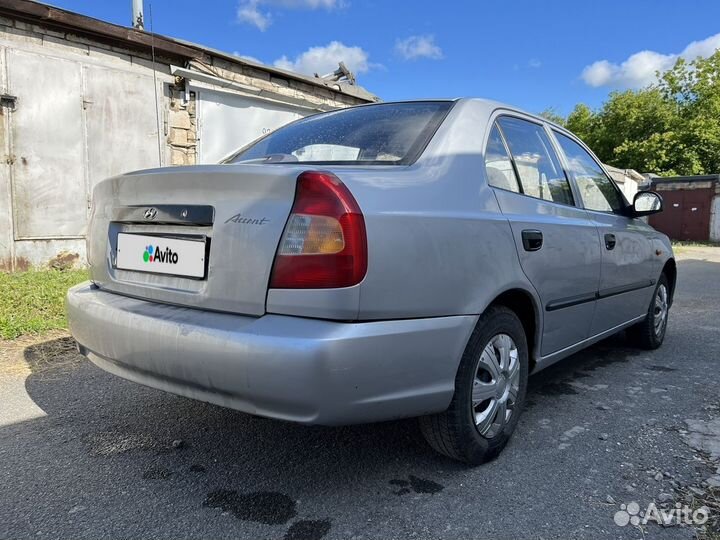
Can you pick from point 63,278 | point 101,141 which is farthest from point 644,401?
point 101,141

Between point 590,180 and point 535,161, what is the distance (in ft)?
2.70

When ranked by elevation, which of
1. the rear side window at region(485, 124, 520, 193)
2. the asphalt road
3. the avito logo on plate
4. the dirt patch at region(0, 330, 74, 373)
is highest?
the rear side window at region(485, 124, 520, 193)

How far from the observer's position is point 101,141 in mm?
7223

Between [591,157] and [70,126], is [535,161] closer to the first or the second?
[591,157]

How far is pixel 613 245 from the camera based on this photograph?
3273mm

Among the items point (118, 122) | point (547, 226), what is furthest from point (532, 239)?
point (118, 122)

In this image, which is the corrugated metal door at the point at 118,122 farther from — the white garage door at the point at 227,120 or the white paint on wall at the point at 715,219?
the white paint on wall at the point at 715,219

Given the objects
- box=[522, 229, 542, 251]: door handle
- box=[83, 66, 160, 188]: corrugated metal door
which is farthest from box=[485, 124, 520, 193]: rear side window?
box=[83, 66, 160, 188]: corrugated metal door

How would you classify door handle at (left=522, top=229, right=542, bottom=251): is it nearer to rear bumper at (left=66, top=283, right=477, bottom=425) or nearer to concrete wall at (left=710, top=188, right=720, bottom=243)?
rear bumper at (left=66, top=283, right=477, bottom=425)

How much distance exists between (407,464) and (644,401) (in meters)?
1.66

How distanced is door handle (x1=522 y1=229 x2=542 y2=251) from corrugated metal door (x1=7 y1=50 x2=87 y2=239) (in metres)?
6.45

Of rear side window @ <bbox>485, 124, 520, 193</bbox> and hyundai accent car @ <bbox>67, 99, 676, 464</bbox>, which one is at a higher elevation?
rear side window @ <bbox>485, 124, 520, 193</bbox>

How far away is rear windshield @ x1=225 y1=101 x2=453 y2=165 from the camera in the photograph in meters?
2.19

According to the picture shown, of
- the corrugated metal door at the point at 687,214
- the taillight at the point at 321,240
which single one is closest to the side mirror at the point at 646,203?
the taillight at the point at 321,240
